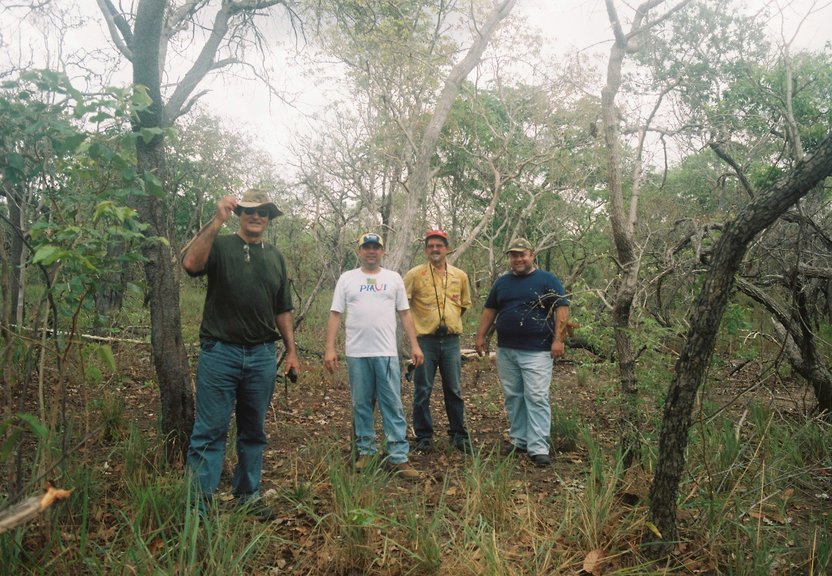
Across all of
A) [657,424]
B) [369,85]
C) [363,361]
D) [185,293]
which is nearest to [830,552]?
[657,424]

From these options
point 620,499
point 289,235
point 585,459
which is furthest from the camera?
point 289,235

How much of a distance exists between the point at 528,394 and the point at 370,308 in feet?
5.18

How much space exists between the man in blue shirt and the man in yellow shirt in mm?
428

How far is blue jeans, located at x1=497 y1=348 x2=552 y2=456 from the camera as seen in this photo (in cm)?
456

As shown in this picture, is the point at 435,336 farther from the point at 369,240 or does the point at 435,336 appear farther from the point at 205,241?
the point at 205,241

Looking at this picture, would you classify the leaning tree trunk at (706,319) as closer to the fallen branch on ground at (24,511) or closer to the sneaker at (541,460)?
the sneaker at (541,460)

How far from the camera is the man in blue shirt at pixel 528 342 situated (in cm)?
456

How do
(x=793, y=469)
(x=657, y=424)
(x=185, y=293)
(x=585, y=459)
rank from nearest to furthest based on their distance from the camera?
(x=793, y=469), (x=657, y=424), (x=585, y=459), (x=185, y=293)

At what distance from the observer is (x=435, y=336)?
492 cm

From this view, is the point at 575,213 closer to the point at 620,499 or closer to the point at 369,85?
the point at 369,85

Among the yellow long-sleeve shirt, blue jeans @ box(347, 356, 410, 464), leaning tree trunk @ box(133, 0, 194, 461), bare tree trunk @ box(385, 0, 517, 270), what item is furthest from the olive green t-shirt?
bare tree trunk @ box(385, 0, 517, 270)

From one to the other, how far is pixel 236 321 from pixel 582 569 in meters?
2.34

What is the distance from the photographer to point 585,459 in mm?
4559

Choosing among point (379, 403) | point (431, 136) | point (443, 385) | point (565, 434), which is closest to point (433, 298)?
point (443, 385)
